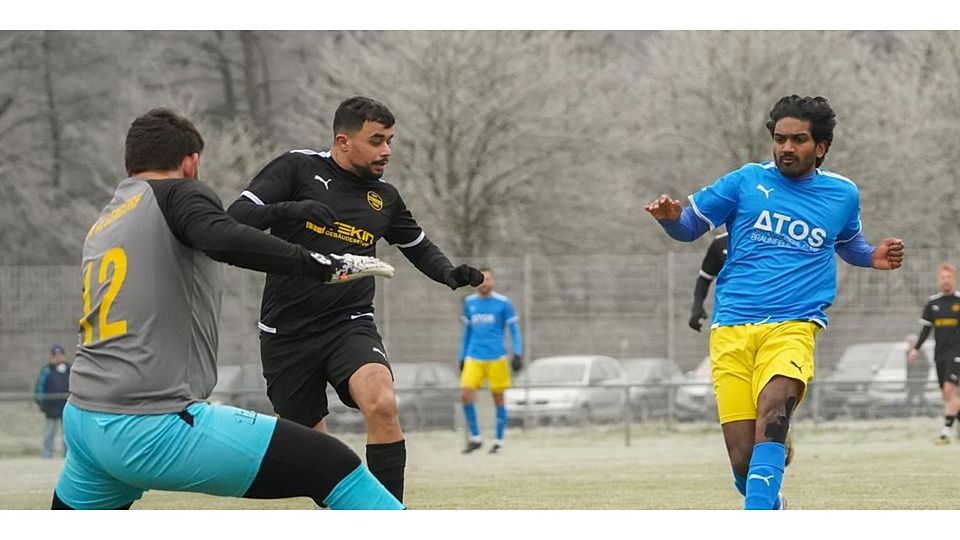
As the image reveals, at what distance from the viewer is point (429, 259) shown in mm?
8156

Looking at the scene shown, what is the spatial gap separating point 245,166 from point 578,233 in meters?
7.79

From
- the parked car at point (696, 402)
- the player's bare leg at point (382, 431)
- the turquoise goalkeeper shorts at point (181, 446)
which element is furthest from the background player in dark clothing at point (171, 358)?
the parked car at point (696, 402)

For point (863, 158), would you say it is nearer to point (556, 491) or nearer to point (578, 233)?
point (578, 233)

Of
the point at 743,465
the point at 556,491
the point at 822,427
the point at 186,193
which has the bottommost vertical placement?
the point at 822,427

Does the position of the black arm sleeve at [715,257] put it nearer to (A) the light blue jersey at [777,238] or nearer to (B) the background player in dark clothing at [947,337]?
(A) the light blue jersey at [777,238]

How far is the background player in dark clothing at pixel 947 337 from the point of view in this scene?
59.0 feet

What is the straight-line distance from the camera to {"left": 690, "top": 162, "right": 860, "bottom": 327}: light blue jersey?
748cm

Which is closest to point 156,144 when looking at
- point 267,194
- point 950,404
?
point 267,194

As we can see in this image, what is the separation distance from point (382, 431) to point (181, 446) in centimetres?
242

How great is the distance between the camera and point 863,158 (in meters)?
31.0

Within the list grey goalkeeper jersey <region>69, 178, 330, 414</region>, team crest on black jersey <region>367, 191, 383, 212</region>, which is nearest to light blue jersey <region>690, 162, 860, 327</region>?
team crest on black jersey <region>367, 191, 383, 212</region>

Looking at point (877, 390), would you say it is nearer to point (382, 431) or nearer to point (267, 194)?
point (382, 431)

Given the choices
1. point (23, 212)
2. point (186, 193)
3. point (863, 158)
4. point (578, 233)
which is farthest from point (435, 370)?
point (186, 193)

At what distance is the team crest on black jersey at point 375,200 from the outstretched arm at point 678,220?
1487 mm
